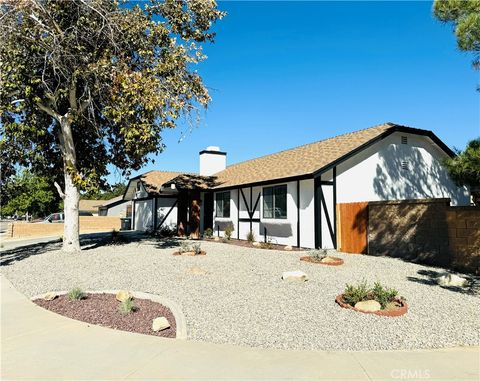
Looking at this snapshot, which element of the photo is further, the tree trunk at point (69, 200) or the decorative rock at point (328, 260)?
the tree trunk at point (69, 200)

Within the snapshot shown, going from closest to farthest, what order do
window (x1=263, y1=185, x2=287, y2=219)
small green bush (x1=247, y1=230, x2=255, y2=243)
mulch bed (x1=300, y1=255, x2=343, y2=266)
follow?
1. mulch bed (x1=300, y1=255, x2=343, y2=266)
2. window (x1=263, y1=185, x2=287, y2=219)
3. small green bush (x1=247, y1=230, x2=255, y2=243)

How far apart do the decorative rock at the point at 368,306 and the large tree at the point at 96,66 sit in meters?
8.48

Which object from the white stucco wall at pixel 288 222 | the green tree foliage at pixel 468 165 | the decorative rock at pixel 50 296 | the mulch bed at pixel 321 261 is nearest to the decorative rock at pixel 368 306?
the mulch bed at pixel 321 261

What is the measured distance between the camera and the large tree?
11930 millimetres

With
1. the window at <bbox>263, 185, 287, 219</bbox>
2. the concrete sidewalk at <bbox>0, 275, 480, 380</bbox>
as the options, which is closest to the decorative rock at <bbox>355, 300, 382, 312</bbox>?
the concrete sidewalk at <bbox>0, 275, 480, 380</bbox>

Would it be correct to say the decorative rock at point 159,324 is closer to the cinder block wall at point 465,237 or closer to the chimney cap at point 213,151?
the cinder block wall at point 465,237

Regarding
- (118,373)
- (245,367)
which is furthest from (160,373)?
(245,367)

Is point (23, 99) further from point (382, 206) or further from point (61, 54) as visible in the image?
Answer: point (382, 206)

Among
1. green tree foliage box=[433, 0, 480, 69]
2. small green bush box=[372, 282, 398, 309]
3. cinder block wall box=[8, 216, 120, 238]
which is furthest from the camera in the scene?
cinder block wall box=[8, 216, 120, 238]

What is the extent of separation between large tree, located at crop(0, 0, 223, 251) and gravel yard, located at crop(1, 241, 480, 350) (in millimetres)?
4065

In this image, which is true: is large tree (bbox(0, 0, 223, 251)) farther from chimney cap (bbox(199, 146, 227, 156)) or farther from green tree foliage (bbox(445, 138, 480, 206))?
chimney cap (bbox(199, 146, 227, 156))

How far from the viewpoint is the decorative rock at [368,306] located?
6.41 metres

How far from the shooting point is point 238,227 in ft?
63.8

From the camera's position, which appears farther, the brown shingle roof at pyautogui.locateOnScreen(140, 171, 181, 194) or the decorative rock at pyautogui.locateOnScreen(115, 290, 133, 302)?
the brown shingle roof at pyautogui.locateOnScreen(140, 171, 181, 194)
